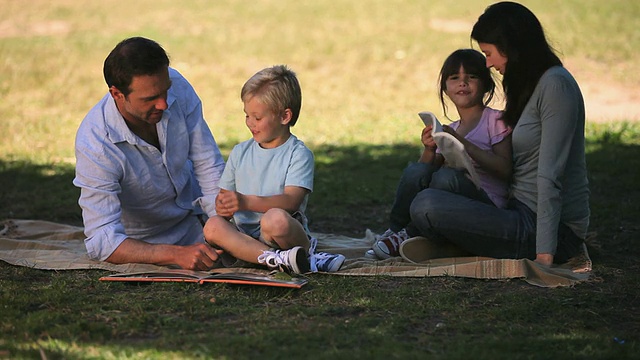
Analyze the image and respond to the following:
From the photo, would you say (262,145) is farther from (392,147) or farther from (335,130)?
(335,130)

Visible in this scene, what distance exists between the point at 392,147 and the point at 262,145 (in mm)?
4983

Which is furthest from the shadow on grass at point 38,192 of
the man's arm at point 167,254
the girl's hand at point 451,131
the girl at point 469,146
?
the girl's hand at point 451,131

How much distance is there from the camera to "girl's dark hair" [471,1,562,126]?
5133 mm

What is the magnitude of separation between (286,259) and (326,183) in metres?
3.52

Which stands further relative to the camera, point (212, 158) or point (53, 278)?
point (212, 158)

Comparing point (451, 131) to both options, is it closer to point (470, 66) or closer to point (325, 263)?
point (470, 66)

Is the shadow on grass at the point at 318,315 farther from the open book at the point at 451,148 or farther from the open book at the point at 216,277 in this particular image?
the open book at the point at 451,148

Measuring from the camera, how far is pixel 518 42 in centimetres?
515

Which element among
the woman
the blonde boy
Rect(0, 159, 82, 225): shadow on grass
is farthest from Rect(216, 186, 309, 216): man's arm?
Rect(0, 159, 82, 225): shadow on grass

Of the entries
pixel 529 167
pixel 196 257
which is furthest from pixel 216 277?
pixel 529 167

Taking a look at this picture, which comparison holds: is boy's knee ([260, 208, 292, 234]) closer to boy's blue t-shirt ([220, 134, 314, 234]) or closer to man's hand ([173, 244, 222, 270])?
boy's blue t-shirt ([220, 134, 314, 234])

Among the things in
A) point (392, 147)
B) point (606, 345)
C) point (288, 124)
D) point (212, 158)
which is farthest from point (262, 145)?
point (392, 147)

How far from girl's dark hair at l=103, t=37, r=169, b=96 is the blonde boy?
Result: 0.53 m

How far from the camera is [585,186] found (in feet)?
17.5
